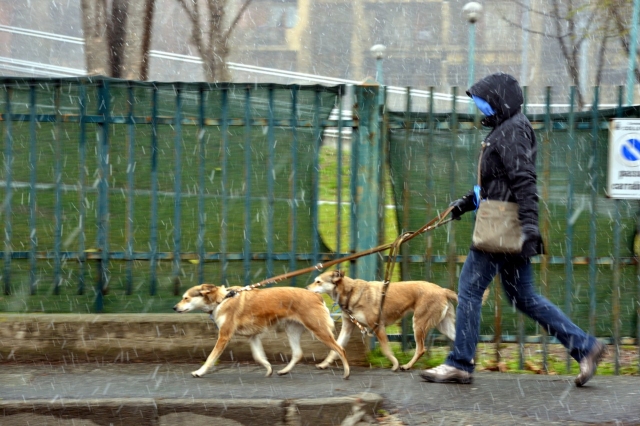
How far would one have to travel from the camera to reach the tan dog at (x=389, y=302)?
21.9 ft

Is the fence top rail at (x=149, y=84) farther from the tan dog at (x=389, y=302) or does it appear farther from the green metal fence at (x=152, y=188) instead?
the tan dog at (x=389, y=302)

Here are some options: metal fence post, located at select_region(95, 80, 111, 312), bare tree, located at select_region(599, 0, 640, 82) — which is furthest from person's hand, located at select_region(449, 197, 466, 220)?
bare tree, located at select_region(599, 0, 640, 82)

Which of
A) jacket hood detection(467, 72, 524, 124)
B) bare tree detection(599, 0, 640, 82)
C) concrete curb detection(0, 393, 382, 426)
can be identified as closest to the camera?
concrete curb detection(0, 393, 382, 426)

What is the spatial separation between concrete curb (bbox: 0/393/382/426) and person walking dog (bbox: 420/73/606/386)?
1.04 meters

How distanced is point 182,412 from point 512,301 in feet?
7.87

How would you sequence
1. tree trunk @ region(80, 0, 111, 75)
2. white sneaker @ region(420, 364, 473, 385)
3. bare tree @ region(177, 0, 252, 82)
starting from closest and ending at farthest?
1. white sneaker @ region(420, 364, 473, 385)
2. tree trunk @ region(80, 0, 111, 75)
3. bare tree @ region(177, 0, 252, 82)

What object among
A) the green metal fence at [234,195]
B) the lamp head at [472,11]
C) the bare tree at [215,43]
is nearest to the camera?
the green metal fence at [234,195]

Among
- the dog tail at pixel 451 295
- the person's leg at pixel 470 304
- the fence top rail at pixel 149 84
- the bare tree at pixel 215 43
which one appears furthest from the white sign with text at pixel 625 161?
the bare tree at pixel 215 43

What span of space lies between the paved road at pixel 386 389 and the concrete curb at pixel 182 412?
175 millimetres

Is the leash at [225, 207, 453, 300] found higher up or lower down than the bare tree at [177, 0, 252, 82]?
lower down

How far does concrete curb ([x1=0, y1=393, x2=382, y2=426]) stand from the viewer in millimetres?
5312

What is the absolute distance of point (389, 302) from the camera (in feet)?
21.9

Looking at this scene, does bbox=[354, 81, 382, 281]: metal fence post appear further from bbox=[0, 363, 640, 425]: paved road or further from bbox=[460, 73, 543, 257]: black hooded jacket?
bbox=[460, 73, 543, 257]: black hooded jacket

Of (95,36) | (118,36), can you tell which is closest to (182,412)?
(95,36)
